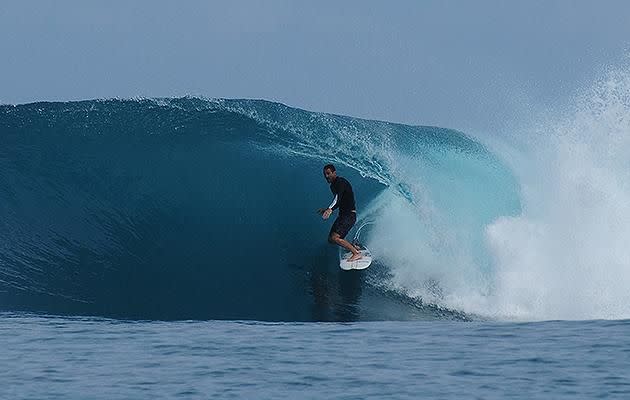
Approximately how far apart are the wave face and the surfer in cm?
55

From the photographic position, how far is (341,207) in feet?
46.8

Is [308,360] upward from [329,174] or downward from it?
downward

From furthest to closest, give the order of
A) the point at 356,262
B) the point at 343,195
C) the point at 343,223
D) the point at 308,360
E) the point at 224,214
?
the point at 224,214 → the point at 356,262 → the point at 343,223 → the point at 343,195 → the point at 308,360

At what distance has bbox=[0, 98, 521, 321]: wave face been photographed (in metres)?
14.2

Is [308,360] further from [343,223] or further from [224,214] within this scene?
[224,214]

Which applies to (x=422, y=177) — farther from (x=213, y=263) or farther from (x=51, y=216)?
(x=51, y=216)

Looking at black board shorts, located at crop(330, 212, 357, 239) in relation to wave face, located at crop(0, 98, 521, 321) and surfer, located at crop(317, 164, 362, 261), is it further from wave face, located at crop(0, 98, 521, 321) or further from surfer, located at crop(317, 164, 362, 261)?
wave face, located at crop(0, 98, 521, 321)

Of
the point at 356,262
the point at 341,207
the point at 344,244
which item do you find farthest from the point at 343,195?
the point at 356,262

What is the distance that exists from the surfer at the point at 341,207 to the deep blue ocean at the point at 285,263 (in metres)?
0.54

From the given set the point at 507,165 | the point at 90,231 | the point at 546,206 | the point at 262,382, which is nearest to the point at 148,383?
the point at 262,382

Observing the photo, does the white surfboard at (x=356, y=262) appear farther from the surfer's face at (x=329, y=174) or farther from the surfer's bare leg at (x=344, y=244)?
the surfer's face at (x=329, y=174)

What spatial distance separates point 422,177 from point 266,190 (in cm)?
255

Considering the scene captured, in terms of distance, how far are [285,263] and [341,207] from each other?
123 cm

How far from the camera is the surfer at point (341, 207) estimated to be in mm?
14148
